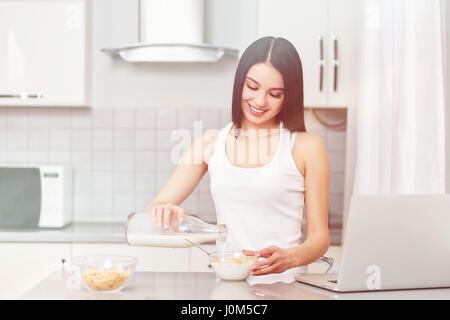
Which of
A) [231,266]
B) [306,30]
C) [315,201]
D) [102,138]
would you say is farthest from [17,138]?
[231,266]

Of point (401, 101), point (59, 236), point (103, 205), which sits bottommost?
point (59, 236)

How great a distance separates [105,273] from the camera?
4.01 feet

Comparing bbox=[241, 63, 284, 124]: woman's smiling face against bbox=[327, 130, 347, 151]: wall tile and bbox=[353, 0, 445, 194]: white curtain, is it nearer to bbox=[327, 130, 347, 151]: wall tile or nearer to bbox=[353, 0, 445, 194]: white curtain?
bbox=[353, 0, 445, 194]: white curtain

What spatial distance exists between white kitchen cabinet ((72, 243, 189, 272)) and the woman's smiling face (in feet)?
3.06

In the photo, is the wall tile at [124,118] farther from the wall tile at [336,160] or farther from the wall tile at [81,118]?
the wall tile at [336,160]

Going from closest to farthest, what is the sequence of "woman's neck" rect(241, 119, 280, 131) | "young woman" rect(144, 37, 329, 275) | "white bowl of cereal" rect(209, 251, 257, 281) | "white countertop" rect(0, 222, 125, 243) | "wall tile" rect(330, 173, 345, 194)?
"white bowl of cereal" rect(209, 251, 257, 281), "young woman" rect(144, 37, 329, 275), "woman's neck" rect(241, 119, 280, 131), "white countertop" rect(0, 222, 125, 243), "wall tile" rect(330, 173, 345, 194)

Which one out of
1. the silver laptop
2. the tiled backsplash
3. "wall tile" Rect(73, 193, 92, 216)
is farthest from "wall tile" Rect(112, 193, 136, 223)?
Result: the silver laptop

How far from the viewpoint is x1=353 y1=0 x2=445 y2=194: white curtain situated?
2102 mm

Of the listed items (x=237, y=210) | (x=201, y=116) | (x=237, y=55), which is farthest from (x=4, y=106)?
(x=237, y=210)

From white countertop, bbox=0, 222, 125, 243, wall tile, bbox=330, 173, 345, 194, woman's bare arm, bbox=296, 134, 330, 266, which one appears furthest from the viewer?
wall tile, bbox=330, 173, 345, 194

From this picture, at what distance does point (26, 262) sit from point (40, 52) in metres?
0.96

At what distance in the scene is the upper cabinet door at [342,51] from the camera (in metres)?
2.61

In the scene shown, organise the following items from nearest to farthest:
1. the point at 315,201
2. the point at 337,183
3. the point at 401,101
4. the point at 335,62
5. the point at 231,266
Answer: the point at 231,266, the point at 315,201, the point at 401,101, the point at 335,62, the point at 337,183

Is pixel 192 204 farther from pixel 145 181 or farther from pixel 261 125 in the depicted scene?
pixel 261 125
